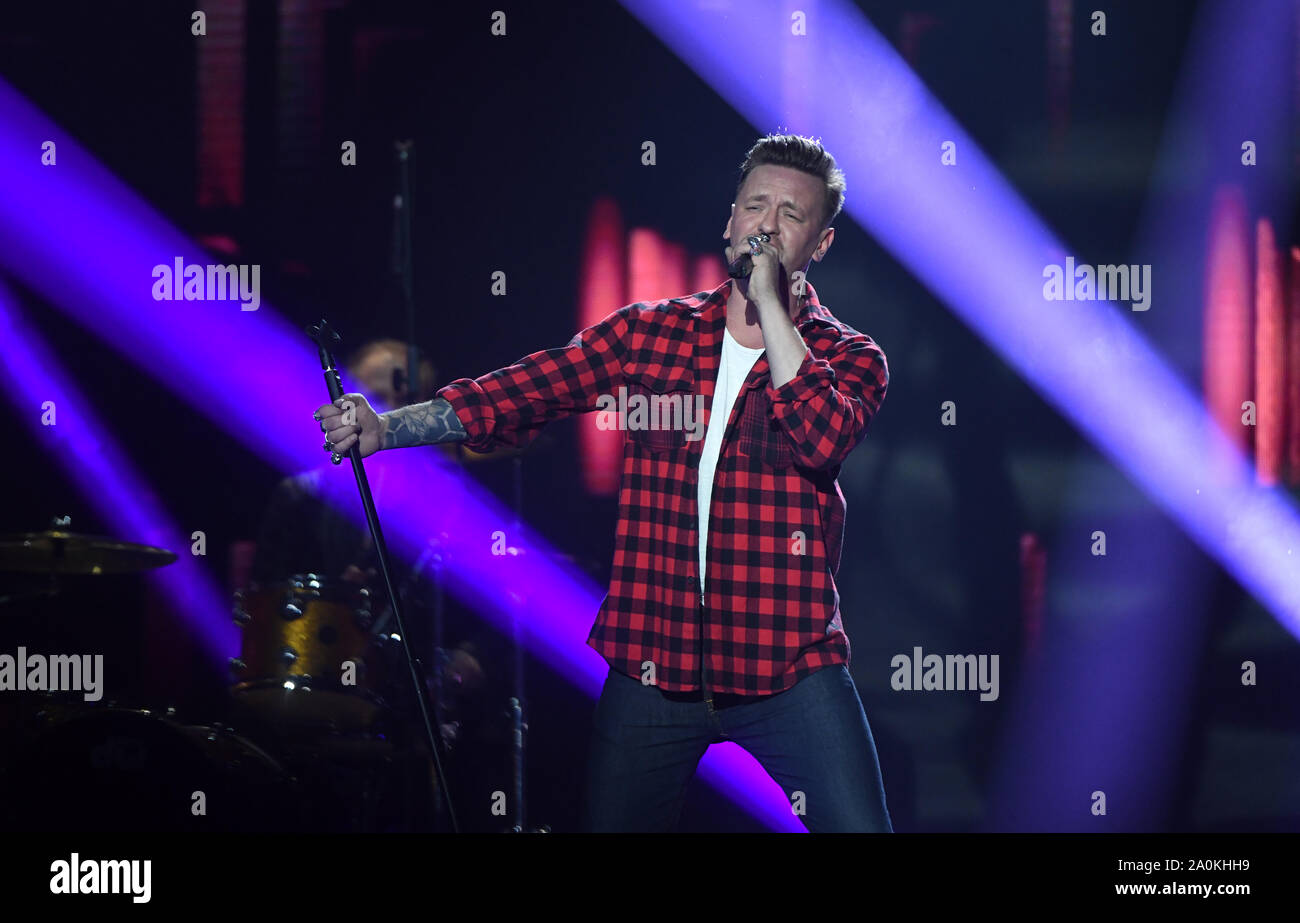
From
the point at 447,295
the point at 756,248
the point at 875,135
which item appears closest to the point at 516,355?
the point at 447,295

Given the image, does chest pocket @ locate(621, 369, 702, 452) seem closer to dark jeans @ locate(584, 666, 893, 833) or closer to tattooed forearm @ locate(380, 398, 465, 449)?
tattooed forearm @ locate(380, 398, 465, 449)

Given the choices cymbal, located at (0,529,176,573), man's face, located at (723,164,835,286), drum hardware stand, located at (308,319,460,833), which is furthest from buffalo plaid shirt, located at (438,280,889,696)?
cymbal, located at (0,529,176,573)

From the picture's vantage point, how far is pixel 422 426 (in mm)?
3100

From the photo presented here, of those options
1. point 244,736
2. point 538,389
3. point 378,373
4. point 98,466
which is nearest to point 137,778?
point 244,736

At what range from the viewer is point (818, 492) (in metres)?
3.17

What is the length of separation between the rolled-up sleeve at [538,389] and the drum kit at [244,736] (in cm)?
108

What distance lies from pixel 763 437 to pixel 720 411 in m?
0.14

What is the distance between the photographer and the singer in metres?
2.97

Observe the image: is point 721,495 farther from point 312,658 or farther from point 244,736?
point 244,736

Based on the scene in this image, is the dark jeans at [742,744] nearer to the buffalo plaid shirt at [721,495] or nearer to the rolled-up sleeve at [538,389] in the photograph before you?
the buffalo plaid shirt at [721,495]
